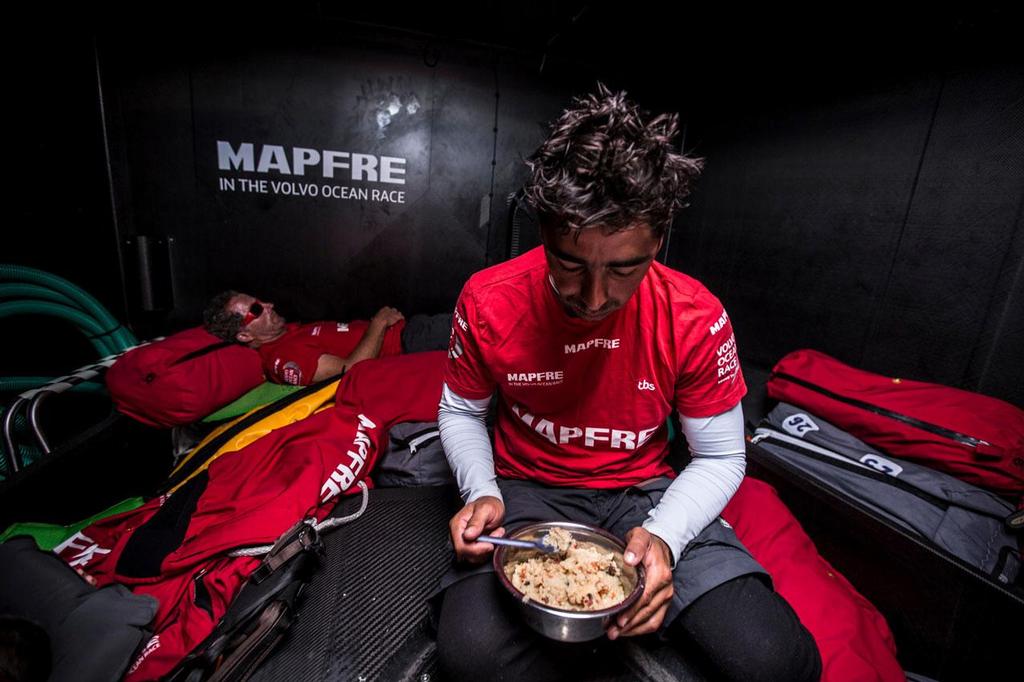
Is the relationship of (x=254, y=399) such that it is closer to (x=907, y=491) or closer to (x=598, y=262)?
(x=598, y=262)

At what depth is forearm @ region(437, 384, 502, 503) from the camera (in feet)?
3.77

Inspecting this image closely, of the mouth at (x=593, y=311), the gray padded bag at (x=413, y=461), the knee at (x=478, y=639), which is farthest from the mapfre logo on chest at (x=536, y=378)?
the gray padded bag at (x=413, y=461)

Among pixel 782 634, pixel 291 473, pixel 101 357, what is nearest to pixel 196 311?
pixel 101 357

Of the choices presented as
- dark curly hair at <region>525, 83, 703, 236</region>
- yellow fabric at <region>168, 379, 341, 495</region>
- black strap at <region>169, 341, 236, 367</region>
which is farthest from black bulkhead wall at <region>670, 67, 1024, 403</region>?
black strap at <region>169, 341, 236, 367</region>

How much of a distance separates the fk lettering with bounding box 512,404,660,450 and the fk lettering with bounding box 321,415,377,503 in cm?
85

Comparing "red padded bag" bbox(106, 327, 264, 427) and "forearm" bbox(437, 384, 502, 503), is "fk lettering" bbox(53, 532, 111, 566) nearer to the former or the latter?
"red padded bag" bbox(106, 327, 264, 427)

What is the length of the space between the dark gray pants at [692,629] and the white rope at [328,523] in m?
0.57

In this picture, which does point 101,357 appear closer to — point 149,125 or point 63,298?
point 63,298

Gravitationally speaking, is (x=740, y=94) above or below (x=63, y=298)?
above

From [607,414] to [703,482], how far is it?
0.29m

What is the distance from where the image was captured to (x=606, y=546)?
0.93 m

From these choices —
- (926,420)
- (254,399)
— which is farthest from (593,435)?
(254,399)

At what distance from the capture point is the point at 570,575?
34.2 inches

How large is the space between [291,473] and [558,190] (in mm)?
1381
